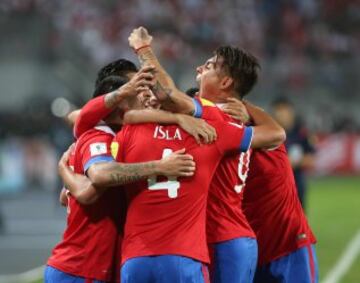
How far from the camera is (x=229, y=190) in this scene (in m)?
6.09

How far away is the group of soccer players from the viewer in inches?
221

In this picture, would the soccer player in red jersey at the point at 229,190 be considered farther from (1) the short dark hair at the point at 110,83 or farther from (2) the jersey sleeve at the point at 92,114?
(2) the jersey sleeve at the point at 92,114

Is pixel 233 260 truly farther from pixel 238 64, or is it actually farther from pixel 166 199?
pixel 238 64

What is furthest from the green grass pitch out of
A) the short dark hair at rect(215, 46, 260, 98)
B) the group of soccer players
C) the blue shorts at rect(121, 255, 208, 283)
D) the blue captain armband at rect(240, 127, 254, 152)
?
the blue shorts at rect(121, 255, 208, 283)

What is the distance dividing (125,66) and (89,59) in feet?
71.1

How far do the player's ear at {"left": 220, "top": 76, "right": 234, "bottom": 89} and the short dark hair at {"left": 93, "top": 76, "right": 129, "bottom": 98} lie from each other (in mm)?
572

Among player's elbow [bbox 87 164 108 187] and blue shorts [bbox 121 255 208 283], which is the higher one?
player's elbow [bbox 87 164 108 187]

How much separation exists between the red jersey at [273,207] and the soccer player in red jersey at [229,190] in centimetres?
51

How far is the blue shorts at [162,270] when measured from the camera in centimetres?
557

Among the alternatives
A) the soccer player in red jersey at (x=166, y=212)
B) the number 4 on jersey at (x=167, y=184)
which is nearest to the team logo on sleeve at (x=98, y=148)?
the soccer player in red jersey at (x=166, y=212)

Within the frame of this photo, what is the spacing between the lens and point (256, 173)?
22.0 ft

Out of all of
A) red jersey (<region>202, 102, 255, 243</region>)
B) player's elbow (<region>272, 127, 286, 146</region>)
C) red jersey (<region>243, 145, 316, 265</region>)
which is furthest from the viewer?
red jersey (<region>243, 145, 316, 265</region>)

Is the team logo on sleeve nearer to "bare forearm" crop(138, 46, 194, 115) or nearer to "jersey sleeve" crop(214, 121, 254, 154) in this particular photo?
"bare forearm" crop(138, 46, 194, 115)

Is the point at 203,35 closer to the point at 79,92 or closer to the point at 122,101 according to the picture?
the point at 79,92
